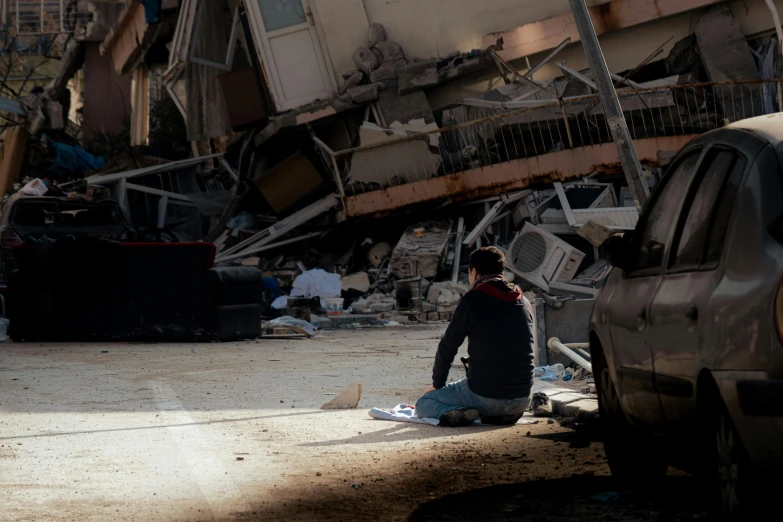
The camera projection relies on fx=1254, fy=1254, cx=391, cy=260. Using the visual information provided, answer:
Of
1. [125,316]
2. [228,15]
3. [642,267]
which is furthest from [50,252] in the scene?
[228,15]

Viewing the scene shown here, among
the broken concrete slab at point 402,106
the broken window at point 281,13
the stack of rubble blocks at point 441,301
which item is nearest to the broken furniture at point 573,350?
the stack of rubble blocks at point 441,301

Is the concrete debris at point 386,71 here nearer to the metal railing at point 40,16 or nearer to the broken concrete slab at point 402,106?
the broken concrete slab at point 402,106

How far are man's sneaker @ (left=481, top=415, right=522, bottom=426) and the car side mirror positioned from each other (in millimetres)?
2644

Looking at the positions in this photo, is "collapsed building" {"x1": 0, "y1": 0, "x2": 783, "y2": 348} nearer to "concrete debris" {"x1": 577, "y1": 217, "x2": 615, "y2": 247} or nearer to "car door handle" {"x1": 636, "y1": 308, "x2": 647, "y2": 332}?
"concrete debris" {"x1": 577, "y1": 217, "x2": 615, "y2": 247}

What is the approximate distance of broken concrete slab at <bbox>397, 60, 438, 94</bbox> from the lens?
25.6 metres

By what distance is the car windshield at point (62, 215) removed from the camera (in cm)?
2005

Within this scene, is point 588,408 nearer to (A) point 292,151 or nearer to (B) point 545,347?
(B) point 545,347

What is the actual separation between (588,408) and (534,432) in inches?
19.1

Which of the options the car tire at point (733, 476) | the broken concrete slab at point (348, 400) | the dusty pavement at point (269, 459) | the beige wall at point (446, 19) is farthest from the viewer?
the beige wall at point (446, 19)

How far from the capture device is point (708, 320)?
4.23m

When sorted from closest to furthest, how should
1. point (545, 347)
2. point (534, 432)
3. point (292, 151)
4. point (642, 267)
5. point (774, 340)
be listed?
point (774, 340) < point (642, 267) < point (534, 432) < point (545, 347) < point (292, 151)

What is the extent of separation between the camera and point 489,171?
23766mm

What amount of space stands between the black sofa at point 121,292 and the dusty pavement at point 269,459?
13.1 feet

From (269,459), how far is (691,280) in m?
3.04
